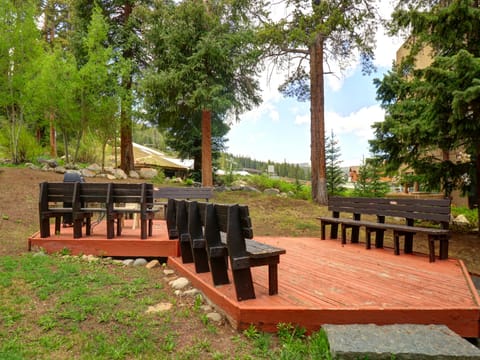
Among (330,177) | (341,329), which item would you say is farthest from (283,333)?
(330,177)

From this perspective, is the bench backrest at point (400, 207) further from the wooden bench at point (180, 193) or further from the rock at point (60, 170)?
the rock at point (60, 170)

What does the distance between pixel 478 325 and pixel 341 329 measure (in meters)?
1.34

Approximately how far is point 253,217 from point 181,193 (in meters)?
3.43

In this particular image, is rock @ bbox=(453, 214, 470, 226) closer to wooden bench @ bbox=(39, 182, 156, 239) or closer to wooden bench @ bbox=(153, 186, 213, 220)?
wooden bench @ bbox=(153, 186, 213, 220)

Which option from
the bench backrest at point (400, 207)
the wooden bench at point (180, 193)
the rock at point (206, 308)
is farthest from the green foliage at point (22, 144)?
the rock at point (206, 308)

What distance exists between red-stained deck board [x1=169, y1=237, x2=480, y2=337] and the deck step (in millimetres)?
124

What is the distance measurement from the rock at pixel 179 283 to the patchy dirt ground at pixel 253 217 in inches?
116

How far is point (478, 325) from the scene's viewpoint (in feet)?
10.2

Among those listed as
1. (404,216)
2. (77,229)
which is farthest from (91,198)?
(404,216)

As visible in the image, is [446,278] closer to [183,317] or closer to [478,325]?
[478,325]

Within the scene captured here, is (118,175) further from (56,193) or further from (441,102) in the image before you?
(441,102)

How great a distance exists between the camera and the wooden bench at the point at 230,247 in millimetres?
3273

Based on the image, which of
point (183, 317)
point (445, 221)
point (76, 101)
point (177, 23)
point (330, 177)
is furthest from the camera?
point (330, 177)

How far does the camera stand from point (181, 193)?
8.11m
